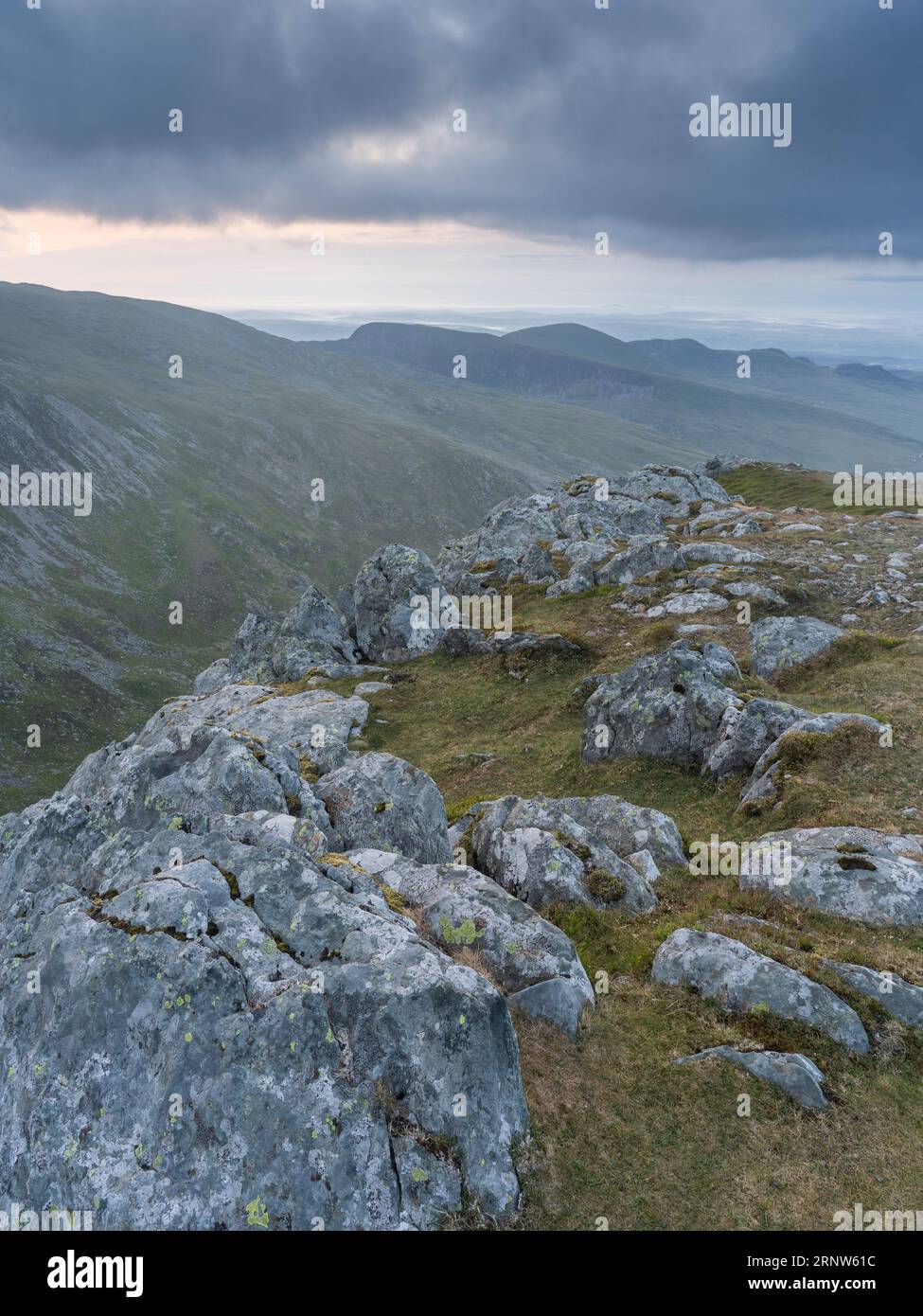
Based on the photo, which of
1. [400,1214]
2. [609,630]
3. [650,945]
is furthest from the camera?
→ [609,630]

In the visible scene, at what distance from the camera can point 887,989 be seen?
16.7 m

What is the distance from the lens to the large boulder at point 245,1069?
12.0 m

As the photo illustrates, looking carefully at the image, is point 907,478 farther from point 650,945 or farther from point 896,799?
point 650,945

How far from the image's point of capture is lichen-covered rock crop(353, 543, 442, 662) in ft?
190

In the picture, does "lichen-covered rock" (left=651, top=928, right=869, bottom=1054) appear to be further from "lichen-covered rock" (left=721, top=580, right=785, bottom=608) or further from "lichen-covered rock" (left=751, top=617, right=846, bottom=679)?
"lichen-covered rock" (left=721, top=580, right=785, bottom=608)

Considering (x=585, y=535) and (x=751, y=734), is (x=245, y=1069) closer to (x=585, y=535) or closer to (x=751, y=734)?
(x=751, y=734)

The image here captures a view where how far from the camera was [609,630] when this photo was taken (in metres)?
53.0

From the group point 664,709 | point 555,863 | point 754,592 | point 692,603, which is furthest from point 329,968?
point 754,592

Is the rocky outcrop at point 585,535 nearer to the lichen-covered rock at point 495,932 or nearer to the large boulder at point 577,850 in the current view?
the large boulder at point 577,850

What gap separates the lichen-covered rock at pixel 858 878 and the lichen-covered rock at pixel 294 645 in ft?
137

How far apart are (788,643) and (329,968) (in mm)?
35120
